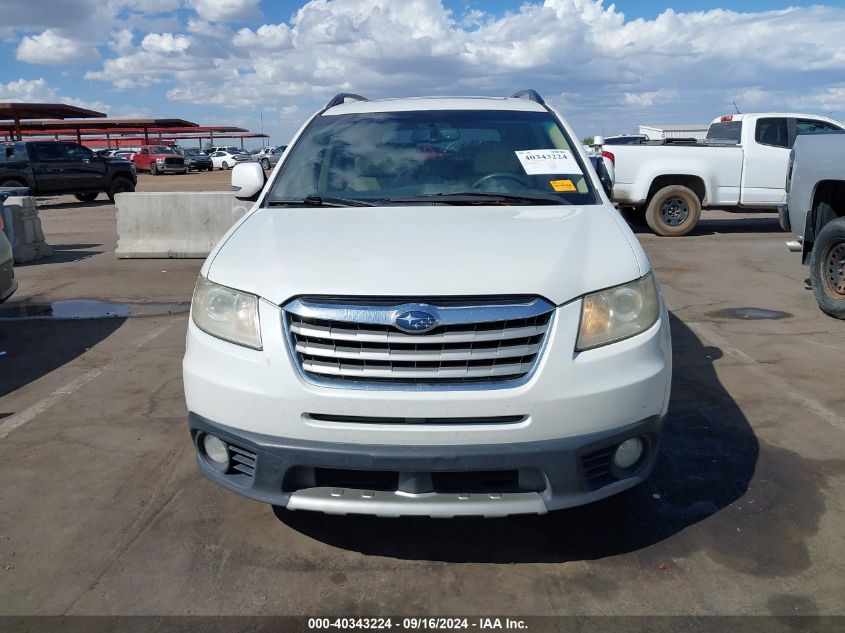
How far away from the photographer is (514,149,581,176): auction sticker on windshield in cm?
386

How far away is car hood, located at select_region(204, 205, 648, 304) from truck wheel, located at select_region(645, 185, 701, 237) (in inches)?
373

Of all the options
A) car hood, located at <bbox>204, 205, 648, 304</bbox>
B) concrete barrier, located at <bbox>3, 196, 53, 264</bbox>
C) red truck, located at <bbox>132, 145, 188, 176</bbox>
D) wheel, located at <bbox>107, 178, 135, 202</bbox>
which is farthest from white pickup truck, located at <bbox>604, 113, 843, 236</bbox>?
red truck, located at <bbox>132, 145, 188, 176</bbox>

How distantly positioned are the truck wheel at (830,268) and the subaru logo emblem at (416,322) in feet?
17.9

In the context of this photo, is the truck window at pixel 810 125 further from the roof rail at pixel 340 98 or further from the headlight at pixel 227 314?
the headlight at pixel 227 314

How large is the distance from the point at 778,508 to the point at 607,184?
2.04 metres

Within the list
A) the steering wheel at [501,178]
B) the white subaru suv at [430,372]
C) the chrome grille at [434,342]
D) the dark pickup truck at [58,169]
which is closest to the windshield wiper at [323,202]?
the steering wheel at [501,178]

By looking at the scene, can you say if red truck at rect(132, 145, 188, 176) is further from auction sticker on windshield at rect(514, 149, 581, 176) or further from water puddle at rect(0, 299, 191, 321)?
auction sticker on windshield at rect(514, 149, 581, 176)

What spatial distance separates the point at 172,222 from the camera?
35.1ft

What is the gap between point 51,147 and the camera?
1978cm

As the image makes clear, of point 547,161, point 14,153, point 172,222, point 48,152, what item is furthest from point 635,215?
point 14,153

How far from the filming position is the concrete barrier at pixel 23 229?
10.7 meters

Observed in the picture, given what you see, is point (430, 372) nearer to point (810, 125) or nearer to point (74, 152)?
point (810, 125)

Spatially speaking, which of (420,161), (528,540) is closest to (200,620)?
(528,540)

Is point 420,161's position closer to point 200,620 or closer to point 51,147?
point 200,620
